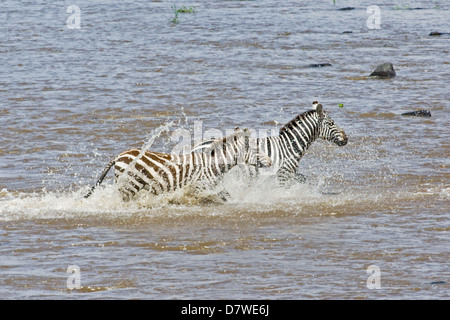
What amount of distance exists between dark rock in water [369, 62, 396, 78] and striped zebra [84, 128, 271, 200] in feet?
28.1

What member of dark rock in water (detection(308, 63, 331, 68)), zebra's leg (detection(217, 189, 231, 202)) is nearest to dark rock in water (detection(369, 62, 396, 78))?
dark rock in water (detection(308, 63, 331, 68))

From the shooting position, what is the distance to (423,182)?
36.3 ft

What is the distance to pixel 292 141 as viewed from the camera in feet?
34.5

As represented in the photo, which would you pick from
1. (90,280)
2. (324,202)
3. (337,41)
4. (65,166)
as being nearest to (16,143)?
(65,166)

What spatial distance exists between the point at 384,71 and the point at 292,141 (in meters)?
8.01

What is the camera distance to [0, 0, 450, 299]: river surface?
24.6ft

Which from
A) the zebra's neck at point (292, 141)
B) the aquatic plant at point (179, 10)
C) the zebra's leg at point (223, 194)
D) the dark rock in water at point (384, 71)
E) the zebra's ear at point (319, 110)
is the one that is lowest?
the zebra's leg at point (223, 194)

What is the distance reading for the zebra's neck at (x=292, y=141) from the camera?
1038cm

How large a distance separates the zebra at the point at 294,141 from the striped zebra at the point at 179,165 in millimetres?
180

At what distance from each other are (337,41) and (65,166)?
11963mm

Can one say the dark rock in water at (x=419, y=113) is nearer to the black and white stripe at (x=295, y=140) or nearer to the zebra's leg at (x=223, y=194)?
the black and white stripe at (x=295, y=140)

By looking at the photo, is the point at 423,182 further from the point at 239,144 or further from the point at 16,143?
the point at 16,143

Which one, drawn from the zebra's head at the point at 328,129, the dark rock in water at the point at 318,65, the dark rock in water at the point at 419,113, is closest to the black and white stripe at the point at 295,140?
the zebra's head at the point at 328,129

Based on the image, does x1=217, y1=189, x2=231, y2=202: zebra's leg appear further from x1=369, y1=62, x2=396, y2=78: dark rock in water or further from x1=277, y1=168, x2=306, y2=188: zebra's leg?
x1=369, y1=62, x2=396, y2=78: dark rock in water
